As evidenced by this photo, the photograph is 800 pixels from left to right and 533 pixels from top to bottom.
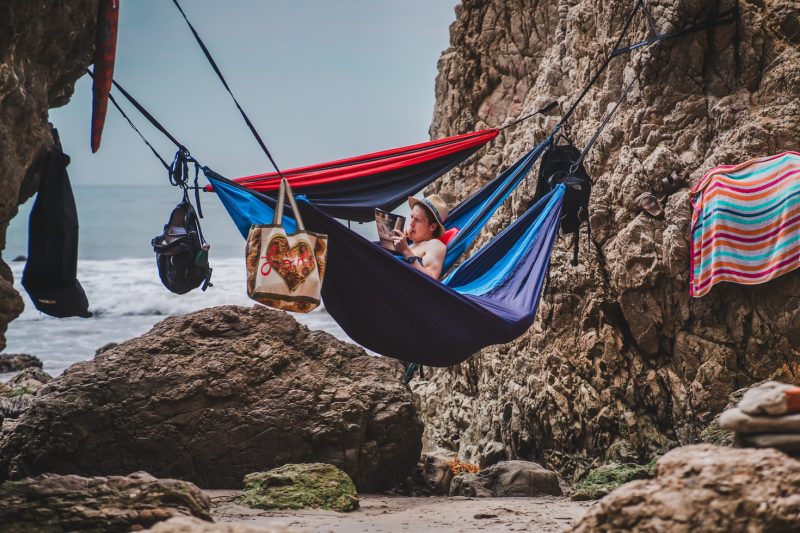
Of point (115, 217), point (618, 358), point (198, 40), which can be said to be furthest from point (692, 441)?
point (115, 217)

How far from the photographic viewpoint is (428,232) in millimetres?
3514

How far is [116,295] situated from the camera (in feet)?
41.0

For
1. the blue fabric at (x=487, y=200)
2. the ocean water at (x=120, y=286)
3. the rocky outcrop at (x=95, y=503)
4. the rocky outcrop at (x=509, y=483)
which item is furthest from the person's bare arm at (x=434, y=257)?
the ocean water at (x=120, y=286)

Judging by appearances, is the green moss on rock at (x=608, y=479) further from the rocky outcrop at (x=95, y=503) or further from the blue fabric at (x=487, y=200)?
the rocky outcrop at (x=95, y=503)

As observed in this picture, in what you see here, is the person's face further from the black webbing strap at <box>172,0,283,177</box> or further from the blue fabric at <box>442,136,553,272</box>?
the black webbing strap at <box>172,0,283,177</box>

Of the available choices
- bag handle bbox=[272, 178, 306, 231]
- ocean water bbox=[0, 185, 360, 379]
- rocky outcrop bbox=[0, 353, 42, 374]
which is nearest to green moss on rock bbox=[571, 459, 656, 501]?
bag handle bbox=[272, 178, 306, 231]

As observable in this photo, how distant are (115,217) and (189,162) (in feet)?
54.4

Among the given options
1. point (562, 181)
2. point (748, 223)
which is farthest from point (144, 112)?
point (748, 223)

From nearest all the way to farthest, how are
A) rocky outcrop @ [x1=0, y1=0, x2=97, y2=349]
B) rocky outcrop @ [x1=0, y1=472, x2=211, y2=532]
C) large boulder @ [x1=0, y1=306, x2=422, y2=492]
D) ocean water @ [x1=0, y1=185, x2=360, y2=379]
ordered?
rocky outcrop @ [x1=0, y1=472, x2=211, y2=532]
rocky outcrop @ [x1=0, y1=0, x2=97, y2=349]
large boulder @ [x1=0, y1=306, x2=422, y2=492]
ocean water @ [x1=0, y1=185, x2=360, y2=379]

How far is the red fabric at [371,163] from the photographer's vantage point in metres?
3.33

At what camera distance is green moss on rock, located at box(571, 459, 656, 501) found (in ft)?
10.4

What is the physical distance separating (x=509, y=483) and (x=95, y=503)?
77.9 inches

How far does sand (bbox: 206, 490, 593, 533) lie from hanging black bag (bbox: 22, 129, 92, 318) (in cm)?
96

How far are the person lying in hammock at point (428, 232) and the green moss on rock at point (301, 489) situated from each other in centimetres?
94
